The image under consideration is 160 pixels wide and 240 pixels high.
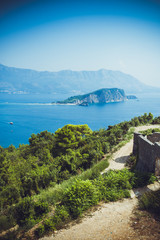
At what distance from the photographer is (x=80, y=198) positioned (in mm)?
7547

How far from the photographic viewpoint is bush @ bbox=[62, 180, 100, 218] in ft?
23.5

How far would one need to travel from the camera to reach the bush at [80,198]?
7157mm

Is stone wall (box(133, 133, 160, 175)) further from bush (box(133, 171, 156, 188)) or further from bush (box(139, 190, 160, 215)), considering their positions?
bush (box(139, 190, 160, 215))

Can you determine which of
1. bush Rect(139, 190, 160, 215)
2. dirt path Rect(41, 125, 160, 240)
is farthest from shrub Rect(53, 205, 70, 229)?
bush Rect(139, 190, 160, 215)

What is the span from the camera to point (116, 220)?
6.52m

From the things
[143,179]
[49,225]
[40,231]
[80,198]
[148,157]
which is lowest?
[40,231]

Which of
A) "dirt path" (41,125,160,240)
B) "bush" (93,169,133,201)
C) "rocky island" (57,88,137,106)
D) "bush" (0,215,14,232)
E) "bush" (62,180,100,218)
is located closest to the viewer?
"dirt path" (41,125,160,240)

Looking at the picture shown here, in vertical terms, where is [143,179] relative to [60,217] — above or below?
above

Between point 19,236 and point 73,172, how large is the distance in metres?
8.15

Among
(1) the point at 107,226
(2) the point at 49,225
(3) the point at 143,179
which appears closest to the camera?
(1) the point at 107,226

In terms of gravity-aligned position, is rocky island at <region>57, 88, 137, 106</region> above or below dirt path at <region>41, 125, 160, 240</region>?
above

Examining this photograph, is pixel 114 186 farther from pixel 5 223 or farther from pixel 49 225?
pixel 5 223

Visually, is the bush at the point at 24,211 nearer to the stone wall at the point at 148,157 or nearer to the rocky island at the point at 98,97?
the stone wall at the point at 148,157

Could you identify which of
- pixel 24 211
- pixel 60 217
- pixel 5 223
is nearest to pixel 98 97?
pixel 24 211
